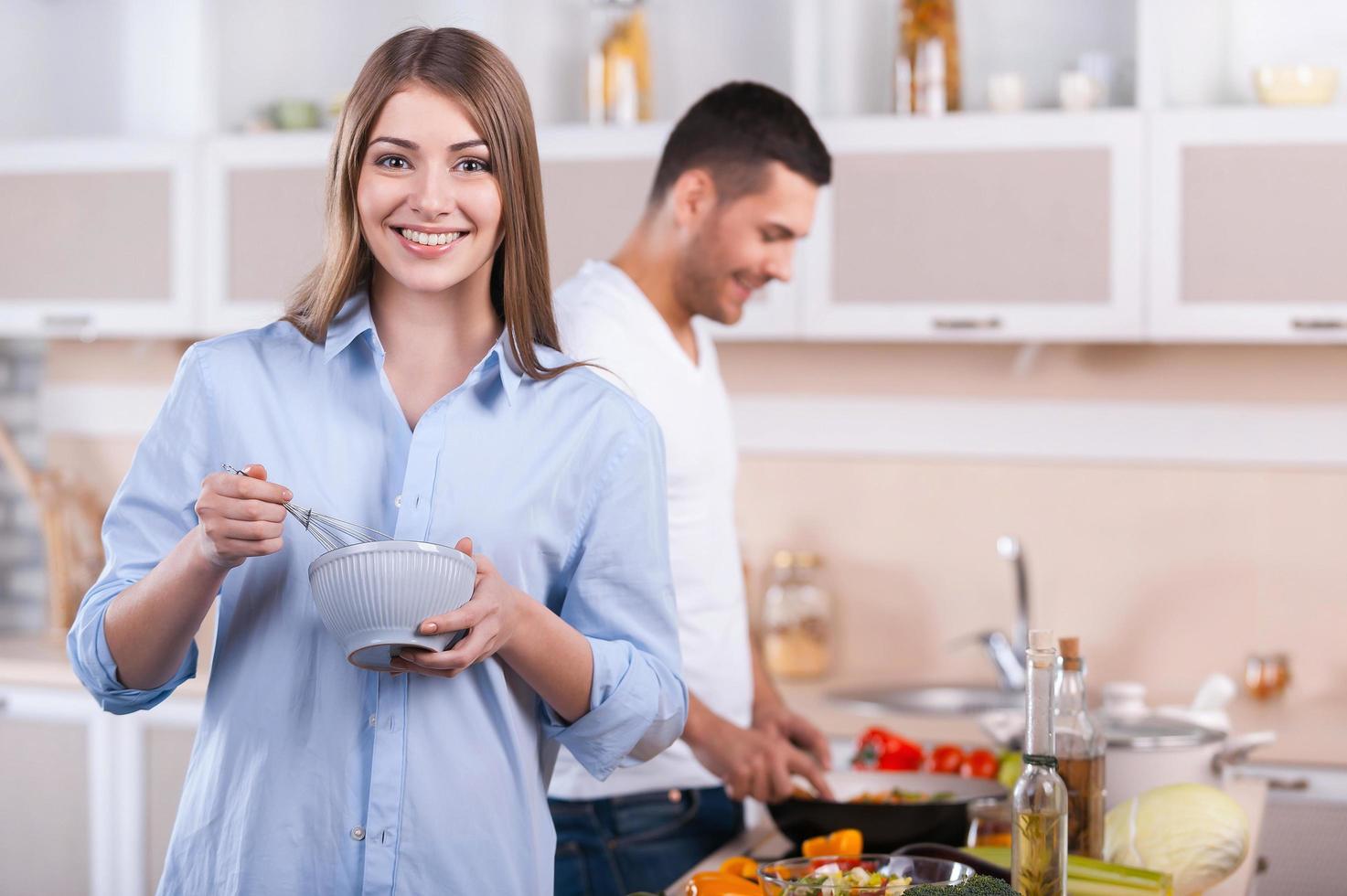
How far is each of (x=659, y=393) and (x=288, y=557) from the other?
2.36 ft

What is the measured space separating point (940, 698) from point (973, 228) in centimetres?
99

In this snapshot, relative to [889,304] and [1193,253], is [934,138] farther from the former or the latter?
[1193,253]

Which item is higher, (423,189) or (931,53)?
(931,53)

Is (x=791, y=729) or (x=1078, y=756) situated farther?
(x=791, y=729)

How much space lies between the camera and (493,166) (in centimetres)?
131

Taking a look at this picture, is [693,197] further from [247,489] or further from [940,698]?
[940,698]

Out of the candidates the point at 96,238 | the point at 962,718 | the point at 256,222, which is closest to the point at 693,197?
the point at 962,718

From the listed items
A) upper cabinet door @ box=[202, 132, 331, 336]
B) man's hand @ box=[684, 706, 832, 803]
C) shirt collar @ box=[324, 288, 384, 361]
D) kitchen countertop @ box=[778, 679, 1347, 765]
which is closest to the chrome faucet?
kitchen countertop @ box=[778, 679, 1347, 765]

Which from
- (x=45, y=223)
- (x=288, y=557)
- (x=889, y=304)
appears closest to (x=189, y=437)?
(x=288, y=557)

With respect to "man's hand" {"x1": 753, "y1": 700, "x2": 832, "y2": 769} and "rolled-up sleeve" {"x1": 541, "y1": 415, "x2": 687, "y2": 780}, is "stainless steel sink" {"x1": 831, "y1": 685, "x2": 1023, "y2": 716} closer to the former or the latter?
"man's hand" {"x1": 753, "y1": 700, "x2": 832, "y2": 769}

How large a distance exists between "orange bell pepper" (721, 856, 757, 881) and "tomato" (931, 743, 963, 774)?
47 centimetres

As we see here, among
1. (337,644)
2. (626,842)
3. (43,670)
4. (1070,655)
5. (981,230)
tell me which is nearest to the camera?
(337,644)

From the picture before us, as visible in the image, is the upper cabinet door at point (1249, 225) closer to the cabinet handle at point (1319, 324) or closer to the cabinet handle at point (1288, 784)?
the cabinet handle at point (1319, 324)

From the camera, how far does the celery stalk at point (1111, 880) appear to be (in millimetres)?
1360
